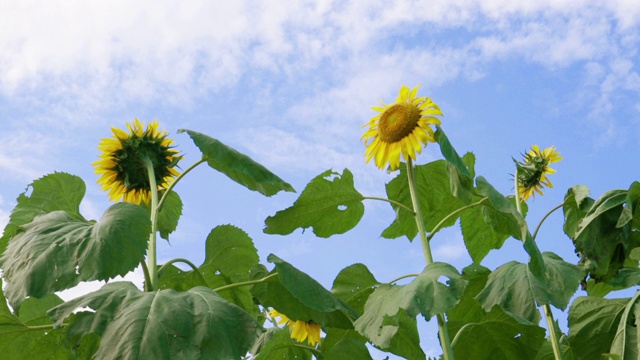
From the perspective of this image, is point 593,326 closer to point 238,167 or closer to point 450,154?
point 450,154

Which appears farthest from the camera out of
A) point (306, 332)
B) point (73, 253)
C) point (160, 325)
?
point (306, 332)

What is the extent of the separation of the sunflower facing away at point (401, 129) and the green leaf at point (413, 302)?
502mm

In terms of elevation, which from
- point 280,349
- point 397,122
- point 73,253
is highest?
point 397,122

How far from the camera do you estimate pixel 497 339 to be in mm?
2594

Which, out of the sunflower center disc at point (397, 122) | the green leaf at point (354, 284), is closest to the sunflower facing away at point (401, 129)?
the sunflower center disc at point (397, 122)

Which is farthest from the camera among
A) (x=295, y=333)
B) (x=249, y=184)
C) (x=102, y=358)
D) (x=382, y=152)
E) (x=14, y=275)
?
(x=295, y=333)

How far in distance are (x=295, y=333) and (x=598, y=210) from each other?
3.85ft

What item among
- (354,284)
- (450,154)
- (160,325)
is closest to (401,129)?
(450,154)

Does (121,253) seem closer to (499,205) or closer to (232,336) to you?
(232,336)

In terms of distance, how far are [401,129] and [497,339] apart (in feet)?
2.42

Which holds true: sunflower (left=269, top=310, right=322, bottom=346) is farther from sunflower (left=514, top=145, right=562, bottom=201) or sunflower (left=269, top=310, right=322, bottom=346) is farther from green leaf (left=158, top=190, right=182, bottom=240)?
sunflower (left=514, top=145, right=562, bottom=201)

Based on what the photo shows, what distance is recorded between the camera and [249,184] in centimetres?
254

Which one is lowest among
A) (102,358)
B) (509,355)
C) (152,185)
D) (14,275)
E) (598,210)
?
(102,358)

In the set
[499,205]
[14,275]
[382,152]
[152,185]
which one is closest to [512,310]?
[499,205]
